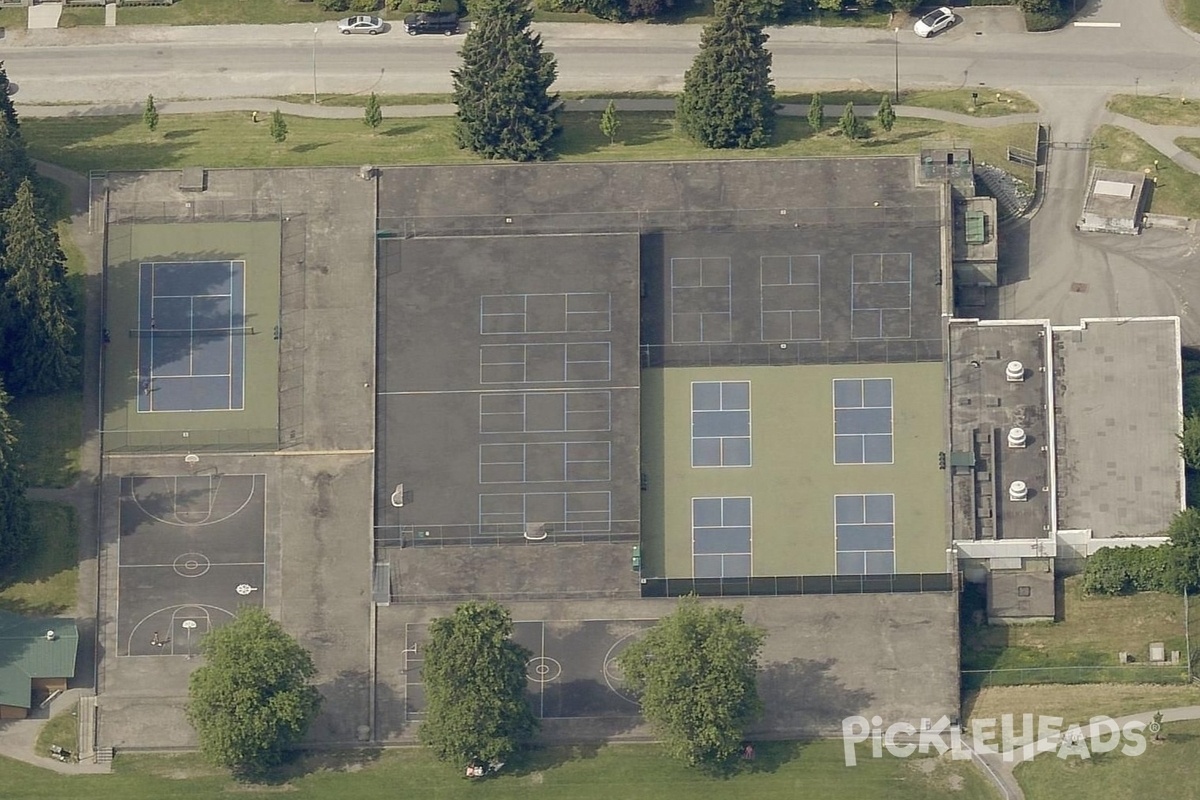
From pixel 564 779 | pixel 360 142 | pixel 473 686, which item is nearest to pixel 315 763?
pixel 473 686

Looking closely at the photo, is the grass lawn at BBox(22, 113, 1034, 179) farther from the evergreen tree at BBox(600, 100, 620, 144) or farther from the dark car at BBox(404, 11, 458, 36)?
the dark car at BBox(404, 11, 458, 36)

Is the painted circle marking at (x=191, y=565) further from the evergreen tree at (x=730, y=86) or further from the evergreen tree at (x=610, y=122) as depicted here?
the evergreen tree at (x=730, y=86)

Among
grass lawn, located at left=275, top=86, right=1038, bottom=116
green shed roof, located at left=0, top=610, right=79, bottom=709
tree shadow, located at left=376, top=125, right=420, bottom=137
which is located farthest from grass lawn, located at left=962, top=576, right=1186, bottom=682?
green shed roof, located at left=0, top=610, right=79, bottom=709

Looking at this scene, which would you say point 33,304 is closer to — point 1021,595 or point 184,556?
point 184,556

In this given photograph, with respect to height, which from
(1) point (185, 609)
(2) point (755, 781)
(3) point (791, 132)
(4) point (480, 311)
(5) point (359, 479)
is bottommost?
(2) point (755, 781)

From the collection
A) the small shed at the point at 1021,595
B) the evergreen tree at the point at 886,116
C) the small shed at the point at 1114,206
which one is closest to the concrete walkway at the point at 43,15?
the evergreen tree at the point at 886,116

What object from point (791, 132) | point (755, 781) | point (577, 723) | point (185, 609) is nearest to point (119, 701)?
point (185, 609)

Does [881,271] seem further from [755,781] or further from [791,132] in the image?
[755,781]
